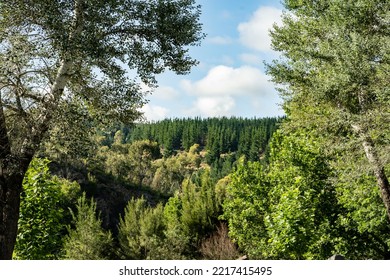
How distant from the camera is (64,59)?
9.10 m

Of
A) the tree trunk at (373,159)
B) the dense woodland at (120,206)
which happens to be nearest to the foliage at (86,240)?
the dense woodland at (120,206)

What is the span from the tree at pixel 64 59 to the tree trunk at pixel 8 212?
21mm

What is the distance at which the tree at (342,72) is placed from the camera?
1270cm

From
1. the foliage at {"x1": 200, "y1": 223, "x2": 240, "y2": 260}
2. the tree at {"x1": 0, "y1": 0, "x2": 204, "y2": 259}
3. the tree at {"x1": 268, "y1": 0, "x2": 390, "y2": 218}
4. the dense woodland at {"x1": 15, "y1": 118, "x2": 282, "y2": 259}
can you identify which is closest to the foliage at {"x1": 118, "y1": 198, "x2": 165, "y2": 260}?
the dense woodland at {"x1": 15, "y1": 118, "x2": 282, "y2": 259}

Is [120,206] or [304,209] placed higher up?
[120,206]

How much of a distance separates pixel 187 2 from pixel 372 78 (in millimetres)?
6406

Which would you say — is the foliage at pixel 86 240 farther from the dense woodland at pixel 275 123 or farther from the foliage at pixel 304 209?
the foliage at pixel 304 209

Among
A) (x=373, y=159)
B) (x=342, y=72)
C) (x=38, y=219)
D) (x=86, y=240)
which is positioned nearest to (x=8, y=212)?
(x=38, y=219)

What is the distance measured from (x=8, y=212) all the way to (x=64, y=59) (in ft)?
12.3

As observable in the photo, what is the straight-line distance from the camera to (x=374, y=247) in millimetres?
21406

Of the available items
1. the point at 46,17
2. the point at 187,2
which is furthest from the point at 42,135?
the point at 187,2

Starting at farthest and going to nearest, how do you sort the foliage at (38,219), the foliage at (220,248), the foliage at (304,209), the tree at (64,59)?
the foliage at (220,248), the foliage at (304,209), the foliage at (38,219), the tree at (64,59)

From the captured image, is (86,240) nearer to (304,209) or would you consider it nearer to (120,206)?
(304,209)

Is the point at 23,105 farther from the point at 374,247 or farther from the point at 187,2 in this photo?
the point at 374,247
